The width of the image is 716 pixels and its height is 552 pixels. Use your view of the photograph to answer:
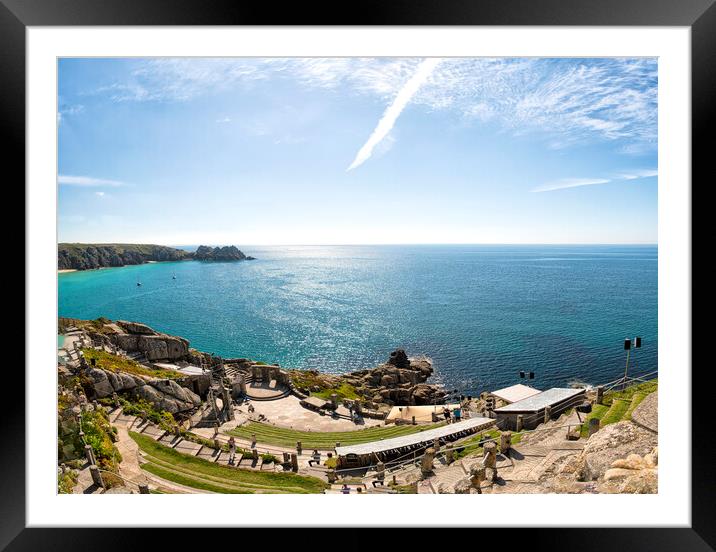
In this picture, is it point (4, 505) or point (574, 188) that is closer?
point (4, 505)

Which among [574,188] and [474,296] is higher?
[574,188]

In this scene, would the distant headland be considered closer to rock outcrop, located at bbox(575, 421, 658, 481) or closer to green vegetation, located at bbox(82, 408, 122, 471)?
green vegetation, located at bbox(82, 408, 122, 471)

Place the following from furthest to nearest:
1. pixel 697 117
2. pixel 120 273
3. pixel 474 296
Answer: pixel 474 296 → pixel 120 273 → pixel 697 117

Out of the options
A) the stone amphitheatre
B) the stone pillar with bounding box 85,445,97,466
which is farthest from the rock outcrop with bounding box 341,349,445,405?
the stone pillar with bounding box 85,445,97,466

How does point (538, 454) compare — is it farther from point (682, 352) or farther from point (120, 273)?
point (120, 273)

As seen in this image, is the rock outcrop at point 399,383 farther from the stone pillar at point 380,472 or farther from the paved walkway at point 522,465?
the paved walkway at point 522,465

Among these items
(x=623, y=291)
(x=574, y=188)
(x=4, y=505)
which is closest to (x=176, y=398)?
(x=4, y=505)

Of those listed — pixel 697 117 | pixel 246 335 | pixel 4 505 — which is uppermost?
pixel 697 117
